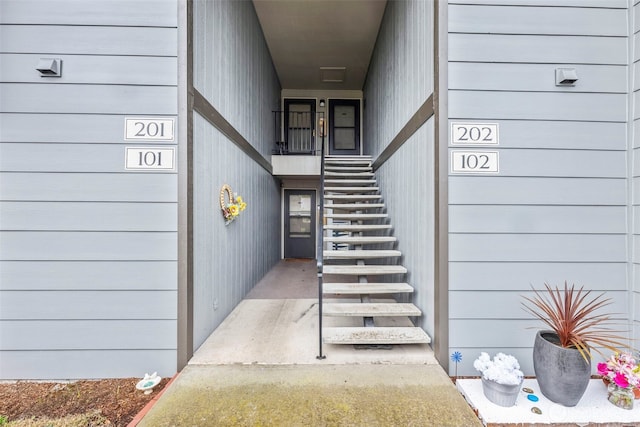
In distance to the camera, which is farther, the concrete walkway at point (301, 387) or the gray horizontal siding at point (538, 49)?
the gray horizontal siding at point (538, 49)

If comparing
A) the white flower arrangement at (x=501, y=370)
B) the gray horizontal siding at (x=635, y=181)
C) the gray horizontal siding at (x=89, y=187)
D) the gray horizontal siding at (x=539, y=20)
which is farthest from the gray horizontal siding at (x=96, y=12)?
the gray horizontal siding at (x=635, y=181)

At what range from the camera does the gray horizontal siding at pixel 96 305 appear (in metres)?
2.01

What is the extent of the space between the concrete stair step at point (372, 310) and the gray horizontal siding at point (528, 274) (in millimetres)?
505

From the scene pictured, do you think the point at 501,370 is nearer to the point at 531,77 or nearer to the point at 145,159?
the point at 531,77

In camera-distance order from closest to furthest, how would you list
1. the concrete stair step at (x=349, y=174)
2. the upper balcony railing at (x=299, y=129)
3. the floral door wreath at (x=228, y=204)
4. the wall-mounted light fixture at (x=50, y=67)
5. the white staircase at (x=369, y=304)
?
the wall-mounted light fixture at (x=50, y=67), the white staircase at (x=369, y=304), the floral door wreath at (x=228, y=204), the concrete stair step at (x=349, y=174), the upper balcony railing at (x=299, y=129)

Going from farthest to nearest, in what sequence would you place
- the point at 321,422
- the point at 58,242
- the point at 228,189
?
the point at 228,189 < the point at 58,242 < the point at 321,422

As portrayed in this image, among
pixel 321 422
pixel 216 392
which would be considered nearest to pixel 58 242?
pixel 216 392

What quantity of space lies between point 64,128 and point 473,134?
121 inches

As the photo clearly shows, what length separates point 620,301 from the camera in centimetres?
208

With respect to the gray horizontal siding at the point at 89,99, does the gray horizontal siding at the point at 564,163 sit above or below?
below

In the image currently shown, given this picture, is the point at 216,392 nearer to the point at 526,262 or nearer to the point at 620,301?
the point at 526,262

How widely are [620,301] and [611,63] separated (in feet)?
5.97

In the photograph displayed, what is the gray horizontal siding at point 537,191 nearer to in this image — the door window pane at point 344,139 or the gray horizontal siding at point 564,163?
the gray horizontal siding at point 564,163

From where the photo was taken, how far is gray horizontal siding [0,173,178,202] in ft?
6.59
